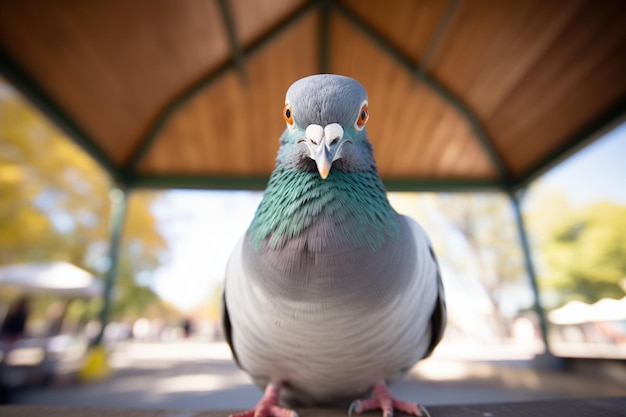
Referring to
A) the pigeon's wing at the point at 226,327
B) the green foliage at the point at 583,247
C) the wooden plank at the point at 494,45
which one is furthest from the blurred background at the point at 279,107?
the green foliage at the point at 583,247

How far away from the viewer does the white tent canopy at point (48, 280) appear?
7.54 m

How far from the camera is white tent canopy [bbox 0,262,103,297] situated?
7.54 meters

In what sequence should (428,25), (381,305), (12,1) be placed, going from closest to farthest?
(381,305)
(12,1)
(428,25)

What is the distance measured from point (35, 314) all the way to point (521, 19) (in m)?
22.5

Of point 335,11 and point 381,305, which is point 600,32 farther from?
point 381,305

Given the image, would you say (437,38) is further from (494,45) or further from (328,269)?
(328,269)

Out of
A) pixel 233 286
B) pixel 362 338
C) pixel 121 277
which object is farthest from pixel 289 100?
pixel 121 277

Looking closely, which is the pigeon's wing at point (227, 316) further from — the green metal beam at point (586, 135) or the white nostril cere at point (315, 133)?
the green metal beam at point (586, 135)

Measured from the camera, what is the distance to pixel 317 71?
477 centimetres

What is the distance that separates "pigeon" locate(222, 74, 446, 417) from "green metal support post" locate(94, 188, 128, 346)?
5.70 metres

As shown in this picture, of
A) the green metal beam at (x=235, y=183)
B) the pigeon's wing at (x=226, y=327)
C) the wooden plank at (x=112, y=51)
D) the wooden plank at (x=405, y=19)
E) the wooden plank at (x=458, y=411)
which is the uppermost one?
the wooden plank at (x=405, y=19)

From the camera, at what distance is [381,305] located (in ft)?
4.06

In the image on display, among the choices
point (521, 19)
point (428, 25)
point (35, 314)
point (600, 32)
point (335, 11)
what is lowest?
point (35, 314)

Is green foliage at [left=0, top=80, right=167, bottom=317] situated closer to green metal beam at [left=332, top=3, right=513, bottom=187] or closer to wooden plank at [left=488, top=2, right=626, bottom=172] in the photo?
green metal beam at [left=332, top=3, right=513, bottom=187]
